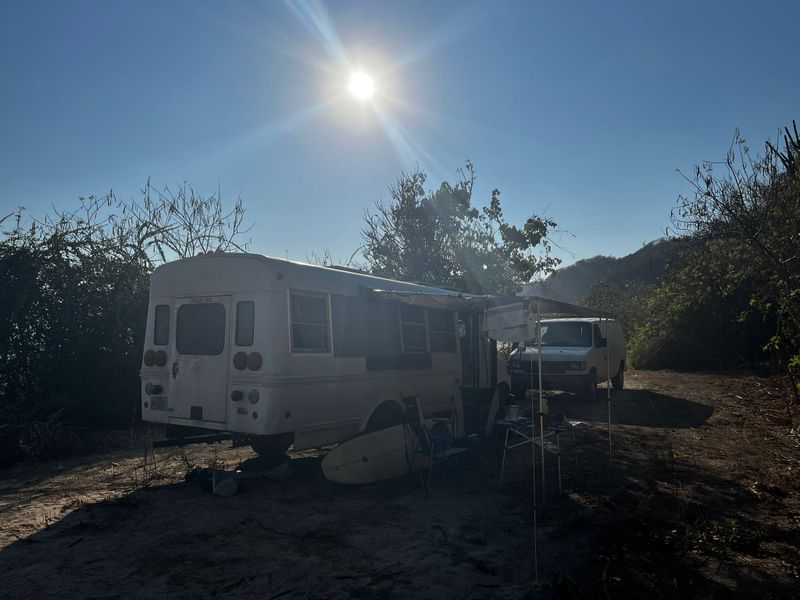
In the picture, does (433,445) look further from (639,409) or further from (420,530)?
(639,409)

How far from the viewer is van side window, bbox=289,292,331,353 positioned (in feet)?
23.6

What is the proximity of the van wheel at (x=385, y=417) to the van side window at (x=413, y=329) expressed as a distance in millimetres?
870

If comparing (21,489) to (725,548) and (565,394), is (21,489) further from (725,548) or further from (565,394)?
(565,394)

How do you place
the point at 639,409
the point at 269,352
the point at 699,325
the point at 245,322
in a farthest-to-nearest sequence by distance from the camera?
the point at 699,325 < the point at 639,409 < the point at 245,322 < the point at 269,352

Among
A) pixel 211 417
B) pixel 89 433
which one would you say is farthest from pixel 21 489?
pixel 89 433

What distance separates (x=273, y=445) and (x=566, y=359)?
9.16 m

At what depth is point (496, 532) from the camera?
573 centimetres

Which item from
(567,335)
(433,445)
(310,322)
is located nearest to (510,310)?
(433,445)

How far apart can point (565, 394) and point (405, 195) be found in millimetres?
10654

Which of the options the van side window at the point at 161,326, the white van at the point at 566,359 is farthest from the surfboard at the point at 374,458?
the white van at the point at 566,359

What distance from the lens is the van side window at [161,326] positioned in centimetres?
790

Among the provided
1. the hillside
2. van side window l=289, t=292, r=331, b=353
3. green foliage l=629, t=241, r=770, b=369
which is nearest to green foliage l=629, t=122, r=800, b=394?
green foliage l=629, t=241, r=770, b=369

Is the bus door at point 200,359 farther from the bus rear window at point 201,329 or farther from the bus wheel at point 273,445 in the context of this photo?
the bus wheel at point 273,445

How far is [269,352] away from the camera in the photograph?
22.6 ft
